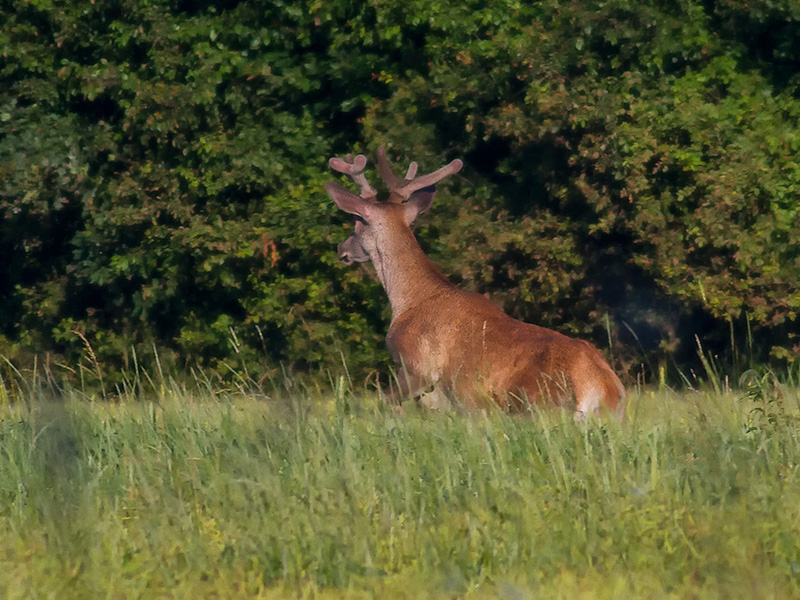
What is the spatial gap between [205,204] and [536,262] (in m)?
3.54

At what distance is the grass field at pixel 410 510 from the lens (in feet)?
14.6

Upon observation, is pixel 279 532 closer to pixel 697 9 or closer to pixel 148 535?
pixel 148 535

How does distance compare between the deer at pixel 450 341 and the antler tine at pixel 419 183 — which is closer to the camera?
the deer at pixel 450 341

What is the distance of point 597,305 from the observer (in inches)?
511

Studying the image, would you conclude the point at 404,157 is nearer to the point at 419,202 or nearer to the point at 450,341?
the point at 419,202

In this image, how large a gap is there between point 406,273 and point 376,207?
0.66 meters

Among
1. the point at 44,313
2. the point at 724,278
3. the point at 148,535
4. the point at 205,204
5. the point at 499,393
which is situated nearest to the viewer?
the point at 148,535

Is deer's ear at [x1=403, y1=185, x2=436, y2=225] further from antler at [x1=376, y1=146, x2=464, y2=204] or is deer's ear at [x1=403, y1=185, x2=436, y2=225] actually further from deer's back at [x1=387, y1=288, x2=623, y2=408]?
deer's back at [x1=387, y1=288, x2=623, y2=408]

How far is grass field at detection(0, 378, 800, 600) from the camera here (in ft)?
14.6

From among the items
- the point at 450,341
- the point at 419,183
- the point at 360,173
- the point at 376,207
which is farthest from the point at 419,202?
the point at 450,341

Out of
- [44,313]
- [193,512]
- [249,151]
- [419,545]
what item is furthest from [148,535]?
[44,313]

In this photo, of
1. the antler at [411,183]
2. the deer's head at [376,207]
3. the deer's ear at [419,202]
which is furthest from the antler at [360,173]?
the deer's ear at [419,202]

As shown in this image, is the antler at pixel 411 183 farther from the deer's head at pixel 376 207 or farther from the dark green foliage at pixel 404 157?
the dark green foliage at pixel 404 157

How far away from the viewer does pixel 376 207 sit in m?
10.0
